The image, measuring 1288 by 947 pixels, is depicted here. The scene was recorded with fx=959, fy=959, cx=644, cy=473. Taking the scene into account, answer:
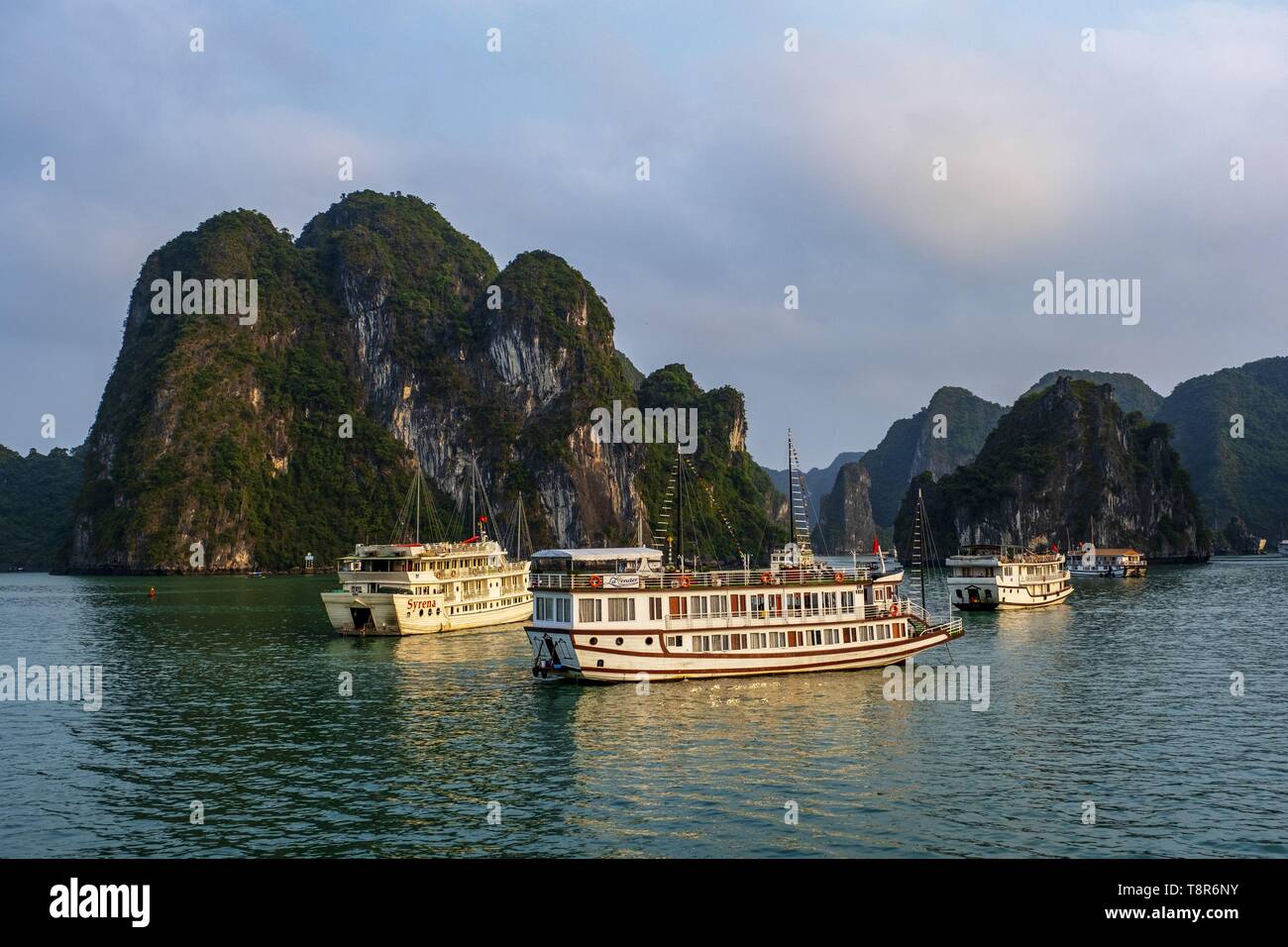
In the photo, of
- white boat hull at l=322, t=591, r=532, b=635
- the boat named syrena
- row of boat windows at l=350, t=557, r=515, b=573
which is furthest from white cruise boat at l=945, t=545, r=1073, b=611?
white boat hull at l=322, t=591, r=532, b=635

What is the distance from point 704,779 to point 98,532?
202 meters

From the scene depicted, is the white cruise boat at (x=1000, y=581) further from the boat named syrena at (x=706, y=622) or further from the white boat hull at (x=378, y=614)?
the white boat hull at (x=378, y=614)

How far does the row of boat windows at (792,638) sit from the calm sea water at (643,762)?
1.89 metres

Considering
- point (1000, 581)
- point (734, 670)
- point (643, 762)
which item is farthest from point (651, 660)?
point (1000, 581)

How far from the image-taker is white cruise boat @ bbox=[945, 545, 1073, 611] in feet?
308

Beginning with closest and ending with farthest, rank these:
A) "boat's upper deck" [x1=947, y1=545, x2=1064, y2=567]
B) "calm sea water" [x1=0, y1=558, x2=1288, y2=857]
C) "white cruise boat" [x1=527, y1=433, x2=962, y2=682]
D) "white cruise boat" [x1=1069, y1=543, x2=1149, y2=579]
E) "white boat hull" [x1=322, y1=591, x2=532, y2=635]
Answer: "calm sea water" [x1=0, y1=558, x2=1288, y2=857] → "white cruise boat" [x1=527, y1=433, x2=962, y2=682] → "white boat hull" [x1=322, y1=591, x2=532, y2=635] → "boat's upper deck" [x1=947, y1=545, x2=1064, y2=567] → "white cruise boat" [x1=1069, y1=543, x2=1149, y2=579]

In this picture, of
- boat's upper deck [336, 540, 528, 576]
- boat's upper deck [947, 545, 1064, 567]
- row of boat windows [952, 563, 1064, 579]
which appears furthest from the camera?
boat's upper deck [947, 545, 1064, 567]

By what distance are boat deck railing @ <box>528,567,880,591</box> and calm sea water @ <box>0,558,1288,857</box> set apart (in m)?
4.81

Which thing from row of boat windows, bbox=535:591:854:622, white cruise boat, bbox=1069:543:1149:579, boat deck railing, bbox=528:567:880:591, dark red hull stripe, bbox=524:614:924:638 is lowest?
white cruise boat, bbox=1069:543:1149:579

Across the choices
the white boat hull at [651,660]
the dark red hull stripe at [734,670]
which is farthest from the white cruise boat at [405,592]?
the dark red hull stripe at [734,670]

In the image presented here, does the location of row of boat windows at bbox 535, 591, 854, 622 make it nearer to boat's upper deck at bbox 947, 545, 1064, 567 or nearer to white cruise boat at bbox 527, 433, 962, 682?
white cruise boat at bbox 527, 433, 962, 682

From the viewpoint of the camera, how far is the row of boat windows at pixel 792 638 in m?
47.3
